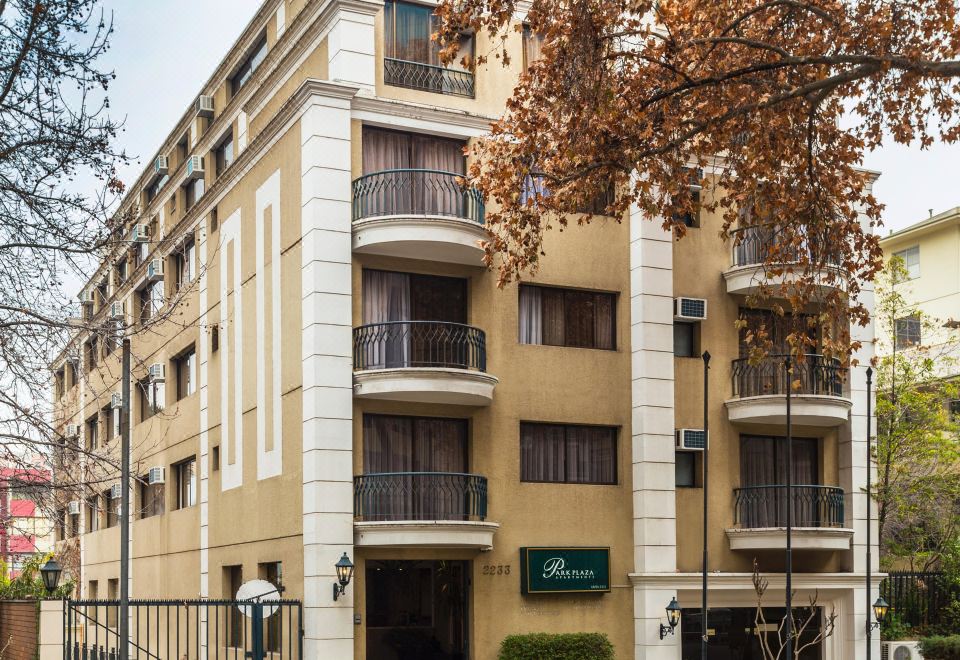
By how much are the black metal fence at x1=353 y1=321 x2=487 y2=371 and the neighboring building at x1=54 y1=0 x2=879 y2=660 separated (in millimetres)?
44

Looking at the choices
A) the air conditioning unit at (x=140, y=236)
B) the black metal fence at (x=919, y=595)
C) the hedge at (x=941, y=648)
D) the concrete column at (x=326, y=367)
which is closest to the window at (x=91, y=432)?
the air conditioning unit at (x=140, y=236)

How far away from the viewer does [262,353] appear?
26.9 metres

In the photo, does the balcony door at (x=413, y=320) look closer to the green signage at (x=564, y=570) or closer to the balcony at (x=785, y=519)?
the green signage at (x=564, y=570)

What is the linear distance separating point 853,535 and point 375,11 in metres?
15.5

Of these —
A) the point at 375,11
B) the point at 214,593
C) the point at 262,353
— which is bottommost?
the point at 214,593

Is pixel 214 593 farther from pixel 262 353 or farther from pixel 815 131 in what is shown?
pixel 815 131

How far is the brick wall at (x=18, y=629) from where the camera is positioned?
2355 cm

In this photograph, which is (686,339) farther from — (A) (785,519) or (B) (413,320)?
(B) (413,320)

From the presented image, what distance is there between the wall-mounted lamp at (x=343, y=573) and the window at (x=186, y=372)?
38.0ft

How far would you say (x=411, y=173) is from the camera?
24.7 m

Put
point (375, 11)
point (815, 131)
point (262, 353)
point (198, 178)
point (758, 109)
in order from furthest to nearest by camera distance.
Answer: point (198, 178)
point (262, 353)
point (375, 11)
point (815, 131)
point (758, 109)

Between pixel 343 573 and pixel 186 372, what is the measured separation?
13348mm

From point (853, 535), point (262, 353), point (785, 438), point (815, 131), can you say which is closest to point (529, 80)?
point (815, 131)

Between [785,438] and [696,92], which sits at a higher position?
[696,92]
